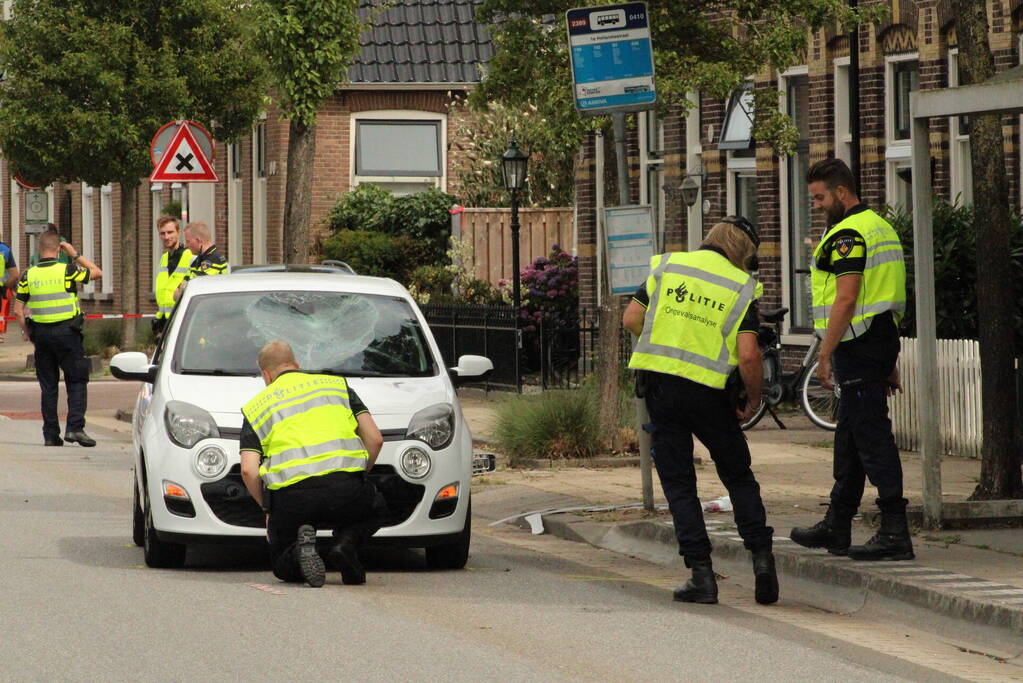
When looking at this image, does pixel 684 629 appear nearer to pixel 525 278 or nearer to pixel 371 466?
pixel 371 466

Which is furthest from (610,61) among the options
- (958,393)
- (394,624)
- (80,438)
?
(80,438)

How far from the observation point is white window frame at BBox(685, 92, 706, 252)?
883 inches

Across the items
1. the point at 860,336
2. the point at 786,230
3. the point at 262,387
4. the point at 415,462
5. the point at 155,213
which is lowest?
the point at 415,462

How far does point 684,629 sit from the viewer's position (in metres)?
8.39

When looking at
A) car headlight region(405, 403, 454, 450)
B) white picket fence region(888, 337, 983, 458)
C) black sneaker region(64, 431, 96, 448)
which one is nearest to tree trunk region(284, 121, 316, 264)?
black sneaker region(64, 431, 96, 448)

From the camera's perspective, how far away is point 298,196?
2100 centimetres

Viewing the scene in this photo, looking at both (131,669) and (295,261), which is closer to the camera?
(131,669)

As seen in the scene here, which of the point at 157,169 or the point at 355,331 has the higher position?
the point at 157,169

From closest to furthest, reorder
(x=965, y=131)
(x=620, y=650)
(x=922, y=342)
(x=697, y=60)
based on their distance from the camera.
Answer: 1. (x=620, y=650)
2. (x=922, y=342)
3. (x=697, y=60)
4. (x=965, y=131)

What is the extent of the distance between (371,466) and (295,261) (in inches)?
453

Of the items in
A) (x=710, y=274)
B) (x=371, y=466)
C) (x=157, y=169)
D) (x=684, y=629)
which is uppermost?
(x=157, y=169)

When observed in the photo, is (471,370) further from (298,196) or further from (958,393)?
(298,196)

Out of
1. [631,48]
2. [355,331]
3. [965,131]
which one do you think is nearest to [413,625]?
[355,331]

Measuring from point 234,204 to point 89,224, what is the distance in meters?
10.3
